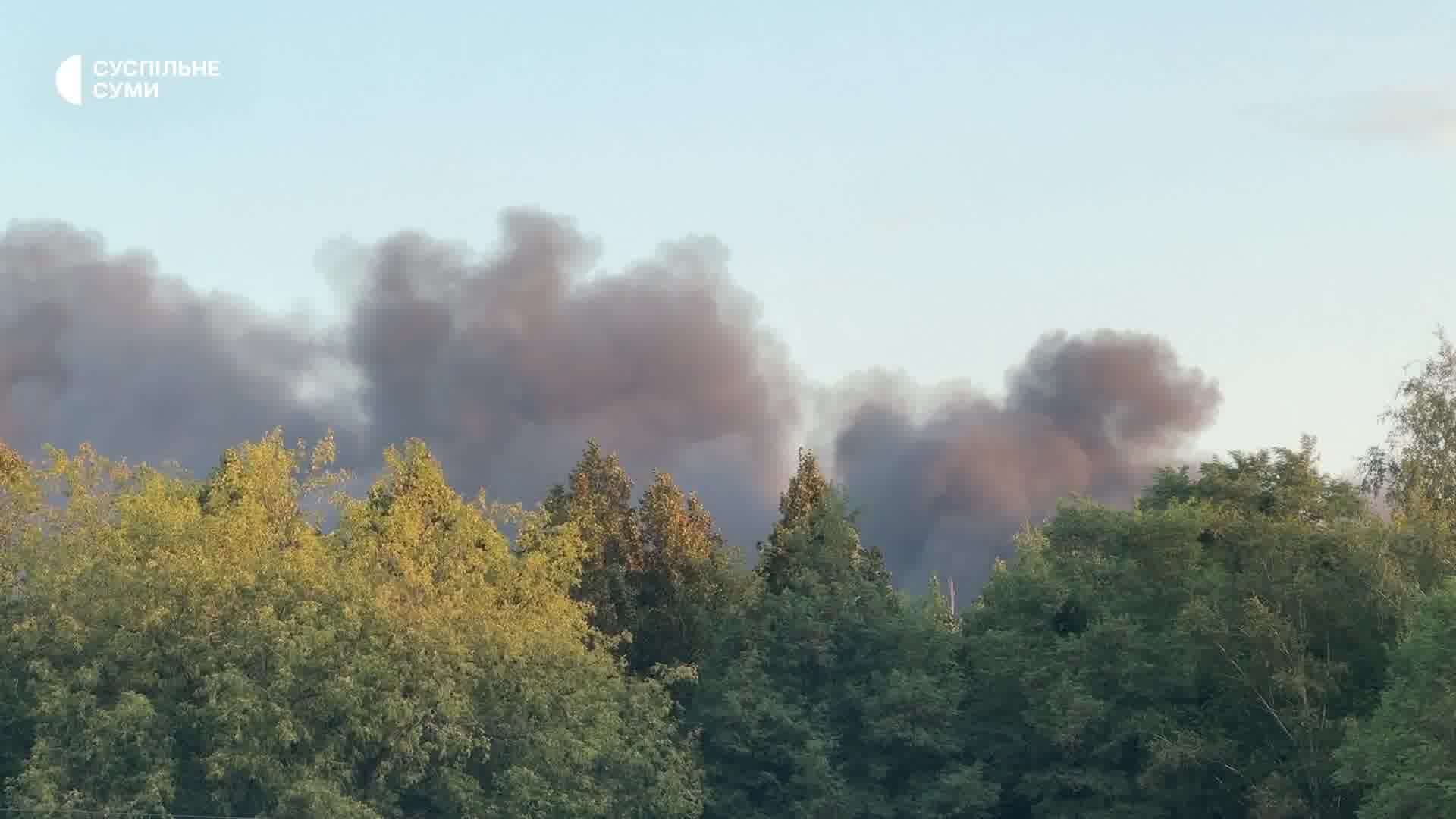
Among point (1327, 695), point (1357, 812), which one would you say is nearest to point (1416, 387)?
point (1327, 695)

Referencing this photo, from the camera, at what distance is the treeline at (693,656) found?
2689 inches

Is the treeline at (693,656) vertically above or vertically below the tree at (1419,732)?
above

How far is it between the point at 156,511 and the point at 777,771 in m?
27.6

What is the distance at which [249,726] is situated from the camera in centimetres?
6838

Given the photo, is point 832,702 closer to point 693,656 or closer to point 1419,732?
point 693,656

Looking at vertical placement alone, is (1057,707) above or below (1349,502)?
below

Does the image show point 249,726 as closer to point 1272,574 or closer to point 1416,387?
point 1272,574

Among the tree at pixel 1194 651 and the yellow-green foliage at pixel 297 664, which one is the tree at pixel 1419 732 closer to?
the tree at pixel 1194 651

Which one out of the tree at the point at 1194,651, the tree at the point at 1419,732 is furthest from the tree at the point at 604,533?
the tree at the point at 1419,732

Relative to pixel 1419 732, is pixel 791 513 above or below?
above

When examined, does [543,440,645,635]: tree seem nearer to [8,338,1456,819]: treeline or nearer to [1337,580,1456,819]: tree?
[8,338,1456,819]: treeline

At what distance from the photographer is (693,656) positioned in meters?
85.0

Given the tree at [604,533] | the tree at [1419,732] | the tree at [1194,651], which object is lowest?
the tree at [1419,732]

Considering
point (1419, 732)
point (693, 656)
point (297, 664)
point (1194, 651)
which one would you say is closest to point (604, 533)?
point (693, 656)
